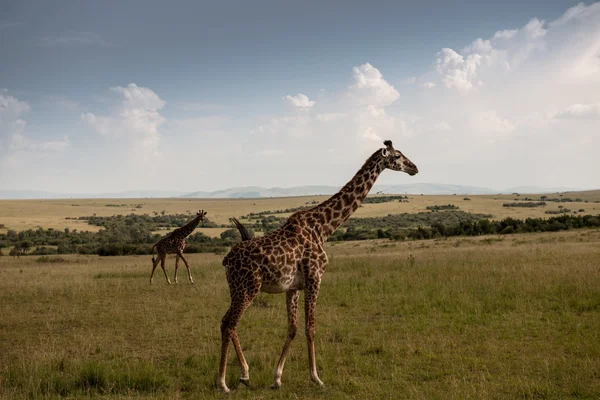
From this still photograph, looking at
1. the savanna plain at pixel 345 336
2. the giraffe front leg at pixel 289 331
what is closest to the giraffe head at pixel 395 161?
the giraffe front leg at pixel 289 331

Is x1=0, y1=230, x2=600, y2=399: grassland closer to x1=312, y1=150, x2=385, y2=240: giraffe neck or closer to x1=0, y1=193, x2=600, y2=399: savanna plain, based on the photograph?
x1=0, y1=193, x2=600, y2=399: savanna plain

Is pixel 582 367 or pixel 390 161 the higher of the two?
pixel 390 161

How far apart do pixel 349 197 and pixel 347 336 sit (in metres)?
3.50

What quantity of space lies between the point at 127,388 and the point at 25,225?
69026 millimetres

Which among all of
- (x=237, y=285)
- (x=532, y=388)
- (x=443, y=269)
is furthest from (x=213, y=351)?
(x=443, y=269)

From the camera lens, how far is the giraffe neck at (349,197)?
790cm

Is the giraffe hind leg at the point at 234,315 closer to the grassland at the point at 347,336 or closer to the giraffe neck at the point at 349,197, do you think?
the grassland at the point at 347,336

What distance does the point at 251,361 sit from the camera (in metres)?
8.42

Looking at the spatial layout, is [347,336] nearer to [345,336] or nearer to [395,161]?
[345,336]

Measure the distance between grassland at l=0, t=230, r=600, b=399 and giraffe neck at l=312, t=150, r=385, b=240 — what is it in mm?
2441

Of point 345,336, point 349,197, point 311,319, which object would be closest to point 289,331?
point 311,319

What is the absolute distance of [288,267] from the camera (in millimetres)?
7074

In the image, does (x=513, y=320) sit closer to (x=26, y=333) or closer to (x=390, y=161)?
(x=390, y=161)

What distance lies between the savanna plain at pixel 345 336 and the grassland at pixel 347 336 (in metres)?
0.03
